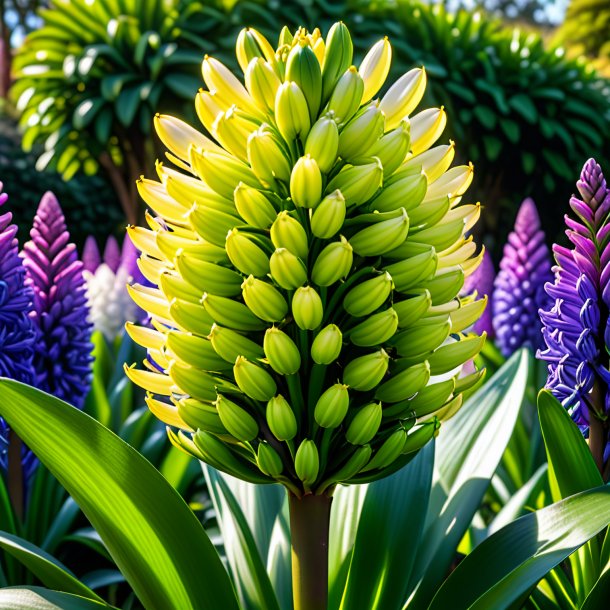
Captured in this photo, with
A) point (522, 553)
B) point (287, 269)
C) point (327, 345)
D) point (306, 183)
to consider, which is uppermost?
point (306, 183)

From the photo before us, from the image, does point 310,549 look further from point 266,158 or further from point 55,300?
point 55,300

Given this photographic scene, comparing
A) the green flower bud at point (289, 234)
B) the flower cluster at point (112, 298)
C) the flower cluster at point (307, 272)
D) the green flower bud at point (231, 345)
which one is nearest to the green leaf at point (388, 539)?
the flower cluster at point (307, 272)

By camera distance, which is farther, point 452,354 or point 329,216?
point 452,354

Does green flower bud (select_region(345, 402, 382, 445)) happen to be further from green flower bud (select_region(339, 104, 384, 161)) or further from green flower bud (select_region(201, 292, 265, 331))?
green flower bud (select_region(339, 104, 384, 161))

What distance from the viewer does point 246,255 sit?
988 millimetres

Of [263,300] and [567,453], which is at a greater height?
[263,300]

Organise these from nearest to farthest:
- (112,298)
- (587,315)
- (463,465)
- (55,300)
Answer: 1. (587,315)
2. (463,465)
3. (55,300)
4. (112,298)

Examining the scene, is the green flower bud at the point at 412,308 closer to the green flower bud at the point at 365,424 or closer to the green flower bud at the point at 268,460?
the green flower bud at the point at 365,424

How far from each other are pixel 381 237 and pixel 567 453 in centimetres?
47

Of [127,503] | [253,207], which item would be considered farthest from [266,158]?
[127,503]

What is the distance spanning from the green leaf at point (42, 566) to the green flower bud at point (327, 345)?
1.49 ft

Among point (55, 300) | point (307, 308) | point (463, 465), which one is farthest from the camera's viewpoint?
point (55, 300)

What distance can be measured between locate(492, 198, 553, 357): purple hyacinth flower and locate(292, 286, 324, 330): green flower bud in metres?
2.48

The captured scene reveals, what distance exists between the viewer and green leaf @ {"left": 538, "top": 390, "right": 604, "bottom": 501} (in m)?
1.16
